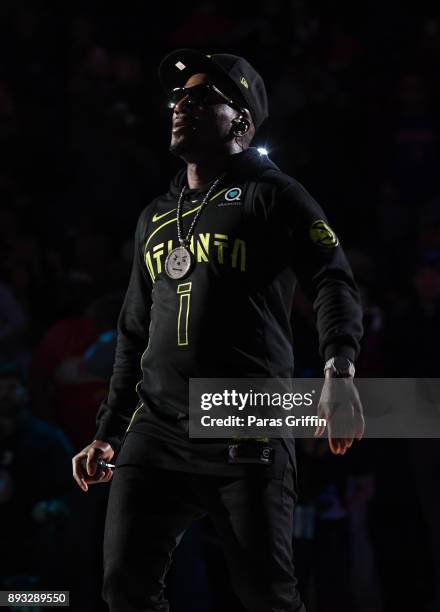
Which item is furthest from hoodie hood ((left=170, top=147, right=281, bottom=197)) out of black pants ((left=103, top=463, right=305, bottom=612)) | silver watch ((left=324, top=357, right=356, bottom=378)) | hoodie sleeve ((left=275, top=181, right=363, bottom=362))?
black pants ((left=103, top=463, right=305, bottom=612))

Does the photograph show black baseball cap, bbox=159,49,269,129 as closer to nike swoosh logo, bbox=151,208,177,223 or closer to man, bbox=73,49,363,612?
man, bbox=73,49,363,612

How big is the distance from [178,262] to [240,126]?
2.02ft

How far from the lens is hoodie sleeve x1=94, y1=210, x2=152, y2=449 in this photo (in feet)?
12.4

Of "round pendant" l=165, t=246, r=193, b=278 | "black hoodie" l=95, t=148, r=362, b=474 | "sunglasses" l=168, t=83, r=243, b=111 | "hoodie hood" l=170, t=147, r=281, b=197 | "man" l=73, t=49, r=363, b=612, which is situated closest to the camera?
"man" l=73, t=49, r=363, b=612

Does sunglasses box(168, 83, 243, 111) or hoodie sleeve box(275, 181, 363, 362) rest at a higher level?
sunglasses box(168, 83, 243, 111)

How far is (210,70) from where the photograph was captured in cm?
386

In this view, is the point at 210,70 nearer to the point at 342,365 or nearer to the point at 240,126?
the point at 240,126

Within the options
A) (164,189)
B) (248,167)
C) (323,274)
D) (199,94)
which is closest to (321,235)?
(323,274)

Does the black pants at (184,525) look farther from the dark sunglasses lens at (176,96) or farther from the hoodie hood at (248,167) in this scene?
the dark sunglasses lens at (176,96)

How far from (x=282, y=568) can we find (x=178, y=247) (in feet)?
3.66

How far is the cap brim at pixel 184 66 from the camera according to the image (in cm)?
384

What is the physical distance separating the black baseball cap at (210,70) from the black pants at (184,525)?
136cm

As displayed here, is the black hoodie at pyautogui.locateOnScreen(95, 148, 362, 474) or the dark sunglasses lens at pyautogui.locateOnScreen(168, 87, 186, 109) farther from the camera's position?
the dark sunglasses lens at pyautogui.locateOnScreen(168, 87, 186, 109)

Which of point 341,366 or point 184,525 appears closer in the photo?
point 341,366
